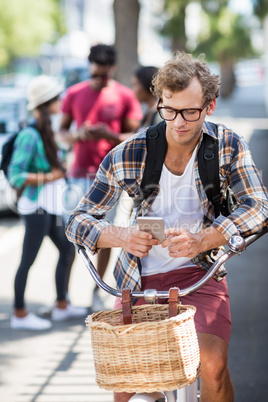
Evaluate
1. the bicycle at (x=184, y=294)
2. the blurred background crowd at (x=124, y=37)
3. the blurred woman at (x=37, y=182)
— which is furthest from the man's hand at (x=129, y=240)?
the blurred background crowd at (x=124, y=37)

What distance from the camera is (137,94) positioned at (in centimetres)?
616

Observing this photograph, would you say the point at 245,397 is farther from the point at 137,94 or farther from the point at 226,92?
the point at 226,92

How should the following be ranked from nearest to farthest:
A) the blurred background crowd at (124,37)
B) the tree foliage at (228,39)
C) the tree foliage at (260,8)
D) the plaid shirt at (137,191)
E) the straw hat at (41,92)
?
the plaid shirt at (137,191), the straw hat at (41,92), the blurred background crowd at (124,37), the tree foliage at (260,8), the tree foliage at (228,39)

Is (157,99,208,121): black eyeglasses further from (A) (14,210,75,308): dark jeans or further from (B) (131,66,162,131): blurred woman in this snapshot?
(A) (14,210,75,308): dark jeans

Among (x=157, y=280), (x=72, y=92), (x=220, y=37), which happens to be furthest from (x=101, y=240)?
(x=220, y=37)

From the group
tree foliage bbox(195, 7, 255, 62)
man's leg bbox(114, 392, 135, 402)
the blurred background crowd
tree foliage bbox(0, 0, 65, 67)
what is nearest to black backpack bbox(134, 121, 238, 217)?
man's leg bbox(114, 392, 135, 402)

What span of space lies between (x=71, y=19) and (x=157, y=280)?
7208 cm

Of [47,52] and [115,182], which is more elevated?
[47,52]

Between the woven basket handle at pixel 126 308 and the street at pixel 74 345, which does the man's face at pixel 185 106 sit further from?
the street at pixel 74 345

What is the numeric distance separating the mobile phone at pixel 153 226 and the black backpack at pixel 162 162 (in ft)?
1.35

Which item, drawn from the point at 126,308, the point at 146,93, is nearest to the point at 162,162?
the point at 126,308

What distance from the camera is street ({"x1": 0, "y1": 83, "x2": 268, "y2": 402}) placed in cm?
466

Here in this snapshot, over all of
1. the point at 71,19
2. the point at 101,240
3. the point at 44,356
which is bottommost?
the point at 44,356

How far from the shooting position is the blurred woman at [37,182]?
5797 millimetres
